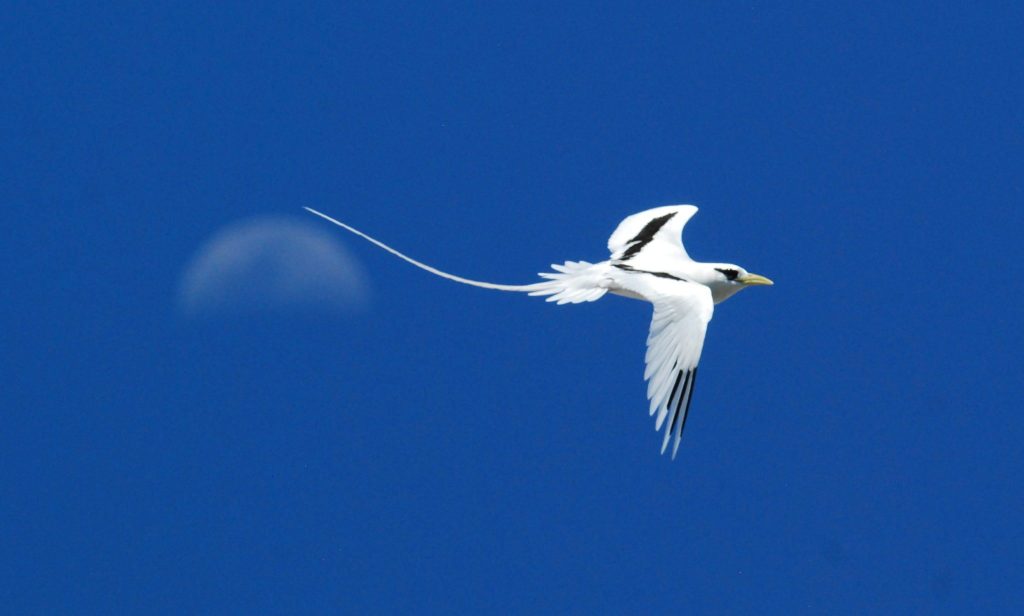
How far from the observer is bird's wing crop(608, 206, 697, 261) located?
849 centimetres

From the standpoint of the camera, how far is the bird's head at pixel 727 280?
26.3ft

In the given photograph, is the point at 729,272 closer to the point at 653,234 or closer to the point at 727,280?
the point at 727,280

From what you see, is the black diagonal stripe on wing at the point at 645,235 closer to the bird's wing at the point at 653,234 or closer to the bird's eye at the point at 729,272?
the bird's wing at the point at 653,234

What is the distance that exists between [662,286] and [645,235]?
4.46 ft

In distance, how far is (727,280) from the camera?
8055 millimetres

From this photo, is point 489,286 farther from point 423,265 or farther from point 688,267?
point 688,267

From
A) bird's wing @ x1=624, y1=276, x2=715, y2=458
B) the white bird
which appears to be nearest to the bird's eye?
the white bird

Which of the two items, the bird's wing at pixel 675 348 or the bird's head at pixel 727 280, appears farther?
the bird's head at pixel 727 280

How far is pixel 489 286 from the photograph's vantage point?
315 inches

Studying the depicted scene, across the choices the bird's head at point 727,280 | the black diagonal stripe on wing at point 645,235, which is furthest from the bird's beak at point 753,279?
the black diagonal stripe on wing at point 645,235

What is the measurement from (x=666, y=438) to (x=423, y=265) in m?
2.00

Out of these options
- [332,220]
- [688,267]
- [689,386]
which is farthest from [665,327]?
[332,220]

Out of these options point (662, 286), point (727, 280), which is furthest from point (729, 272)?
point (662, 286)

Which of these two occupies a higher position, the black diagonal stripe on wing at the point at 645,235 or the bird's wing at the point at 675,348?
the black diagonal stripe on wing at the point at 645,235
